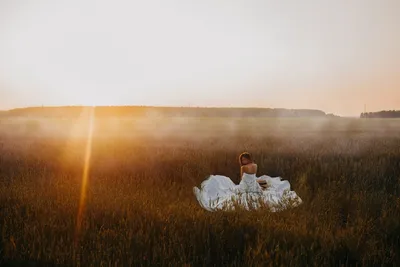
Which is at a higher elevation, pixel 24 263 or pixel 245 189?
pixel 245 189

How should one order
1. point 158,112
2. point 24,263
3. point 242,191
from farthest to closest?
point 158,112, point 242,191, point 24,263

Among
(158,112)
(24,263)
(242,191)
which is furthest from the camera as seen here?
(158,112)

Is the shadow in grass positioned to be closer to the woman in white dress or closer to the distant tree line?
the woman in white dress

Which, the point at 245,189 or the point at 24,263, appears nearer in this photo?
the point at 24,263

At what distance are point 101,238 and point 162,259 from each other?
852 millimetres

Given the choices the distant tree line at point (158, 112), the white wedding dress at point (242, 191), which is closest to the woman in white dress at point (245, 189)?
the white wedding dress at point (242, 191)

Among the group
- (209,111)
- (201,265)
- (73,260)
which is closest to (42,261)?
(73,260)

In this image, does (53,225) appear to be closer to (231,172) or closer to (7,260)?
(7,260)

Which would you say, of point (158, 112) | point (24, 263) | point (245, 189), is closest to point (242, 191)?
point (245, 189)

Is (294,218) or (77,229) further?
(294,218)

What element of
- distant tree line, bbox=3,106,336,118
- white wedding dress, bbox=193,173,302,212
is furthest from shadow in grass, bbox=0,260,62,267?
distant tree line, bbox=3,106,336,118

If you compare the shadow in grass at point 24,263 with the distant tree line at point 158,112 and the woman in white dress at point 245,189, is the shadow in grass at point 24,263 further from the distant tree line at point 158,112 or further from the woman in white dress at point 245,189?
the distant tree line at point 158,112

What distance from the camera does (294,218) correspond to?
217 inches

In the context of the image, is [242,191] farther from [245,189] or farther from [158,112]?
[158,112]
